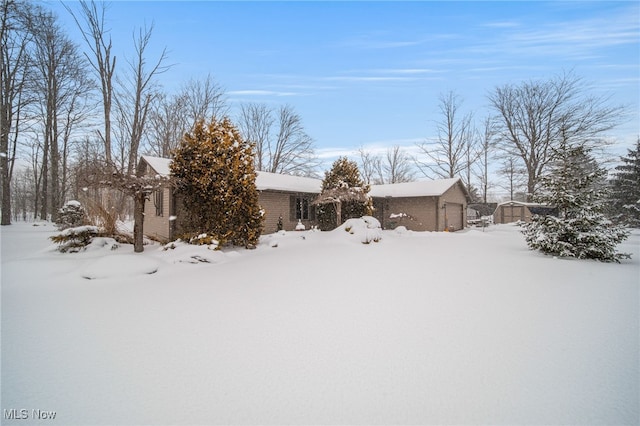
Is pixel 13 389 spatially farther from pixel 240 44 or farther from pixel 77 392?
pixel 240 44

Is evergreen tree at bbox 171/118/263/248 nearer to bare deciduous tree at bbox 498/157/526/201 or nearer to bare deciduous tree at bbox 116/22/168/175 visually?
bare deciduous tree at bbox 116/22/168/175

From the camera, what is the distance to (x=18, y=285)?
5402mm

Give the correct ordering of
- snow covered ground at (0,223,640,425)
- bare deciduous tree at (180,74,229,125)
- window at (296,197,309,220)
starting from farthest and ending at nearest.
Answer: bare deciduous tree at (180,74,229,125) < window at (296,197,309,220) < snow covered ground at (0,223,640,425)

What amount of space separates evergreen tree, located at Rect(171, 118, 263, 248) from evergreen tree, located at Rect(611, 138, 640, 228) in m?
25.1

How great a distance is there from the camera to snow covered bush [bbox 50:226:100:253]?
26.4ft

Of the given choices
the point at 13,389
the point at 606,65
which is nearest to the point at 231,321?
the point at 13,389

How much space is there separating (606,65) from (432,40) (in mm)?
5630

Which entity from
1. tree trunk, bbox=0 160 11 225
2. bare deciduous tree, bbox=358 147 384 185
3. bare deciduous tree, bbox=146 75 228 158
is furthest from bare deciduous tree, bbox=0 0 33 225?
bare deciduous tree, bbox=358 147 384 185

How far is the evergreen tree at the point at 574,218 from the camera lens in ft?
25.7

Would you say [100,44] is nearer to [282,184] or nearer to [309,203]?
[282,184]

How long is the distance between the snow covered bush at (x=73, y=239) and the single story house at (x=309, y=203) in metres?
2.26

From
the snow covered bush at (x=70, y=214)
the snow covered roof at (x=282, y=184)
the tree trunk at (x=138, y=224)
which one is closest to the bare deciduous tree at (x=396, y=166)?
the snow covered roof at (x=282, y=184)

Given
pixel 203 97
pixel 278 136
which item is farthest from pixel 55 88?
pixel 278 136

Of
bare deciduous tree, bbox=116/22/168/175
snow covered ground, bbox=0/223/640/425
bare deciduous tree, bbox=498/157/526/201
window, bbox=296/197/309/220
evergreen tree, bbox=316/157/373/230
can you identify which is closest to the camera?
snow covered ground, bbox=0/223/640/425
